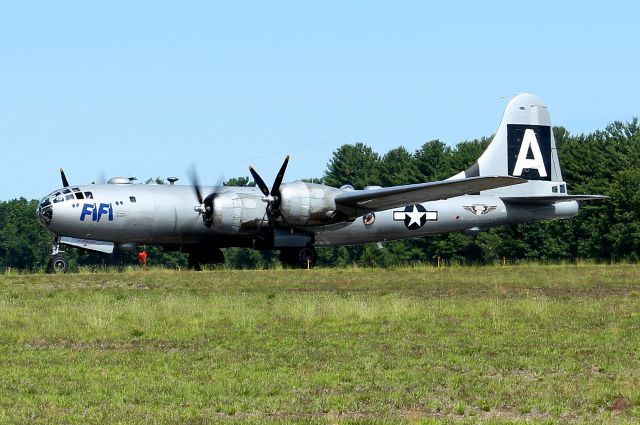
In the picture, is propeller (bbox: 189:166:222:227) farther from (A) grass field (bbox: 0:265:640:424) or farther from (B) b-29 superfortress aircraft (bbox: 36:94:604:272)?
(A) grass field (bbox: 0:265:640:424)

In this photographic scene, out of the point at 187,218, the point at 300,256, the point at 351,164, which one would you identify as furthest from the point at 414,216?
the point at 351,164

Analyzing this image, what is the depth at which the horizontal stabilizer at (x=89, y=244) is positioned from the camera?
153ft

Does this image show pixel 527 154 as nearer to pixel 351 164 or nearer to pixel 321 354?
pixel 321 354

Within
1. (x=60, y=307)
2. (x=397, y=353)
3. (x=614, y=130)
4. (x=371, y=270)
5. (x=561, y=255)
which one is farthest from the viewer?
(x=614, y=130)

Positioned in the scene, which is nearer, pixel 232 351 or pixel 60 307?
pixel 232 351

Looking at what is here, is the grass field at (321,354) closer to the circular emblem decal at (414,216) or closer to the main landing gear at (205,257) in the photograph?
the main landing gear at (205,257)

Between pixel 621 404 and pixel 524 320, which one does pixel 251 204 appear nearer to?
pixel 524 320

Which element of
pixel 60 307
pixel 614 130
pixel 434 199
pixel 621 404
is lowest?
pixel 621 404

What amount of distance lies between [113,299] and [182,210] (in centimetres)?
1739

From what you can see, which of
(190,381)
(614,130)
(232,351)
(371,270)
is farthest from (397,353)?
(614,130)

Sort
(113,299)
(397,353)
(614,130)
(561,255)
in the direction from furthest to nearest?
(614,130) < (561,255) < (113,299) < (397,353)

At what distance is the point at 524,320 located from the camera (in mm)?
24797

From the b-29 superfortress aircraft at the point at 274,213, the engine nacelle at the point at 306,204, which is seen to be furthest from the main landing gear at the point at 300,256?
the engine nacelle at the point at 306,204

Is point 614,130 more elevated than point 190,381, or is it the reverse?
point 614,130
